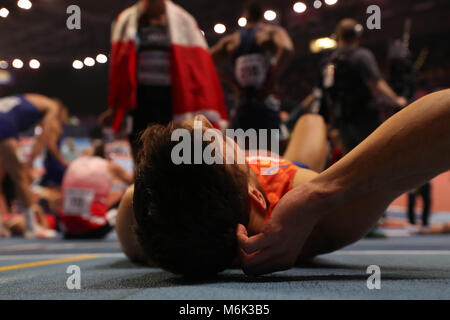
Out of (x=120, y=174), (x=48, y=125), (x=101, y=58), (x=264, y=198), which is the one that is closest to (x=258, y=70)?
(x=101, y=58)

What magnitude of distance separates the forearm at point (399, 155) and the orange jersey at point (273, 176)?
0.50ft

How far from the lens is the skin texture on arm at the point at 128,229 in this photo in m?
1.04

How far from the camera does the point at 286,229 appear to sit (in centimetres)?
73

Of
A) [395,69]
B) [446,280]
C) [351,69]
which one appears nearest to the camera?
[446,280]

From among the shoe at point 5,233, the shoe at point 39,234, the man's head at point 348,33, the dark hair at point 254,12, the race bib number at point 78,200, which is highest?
the dark hair at point 254,12

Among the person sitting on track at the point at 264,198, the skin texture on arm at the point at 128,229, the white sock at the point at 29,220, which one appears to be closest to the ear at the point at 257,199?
the person sitting on track at the point at 264,198

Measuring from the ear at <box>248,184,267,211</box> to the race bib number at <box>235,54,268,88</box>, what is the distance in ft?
4.98

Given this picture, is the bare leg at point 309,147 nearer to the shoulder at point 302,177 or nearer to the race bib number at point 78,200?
the shoulder at point 302,177

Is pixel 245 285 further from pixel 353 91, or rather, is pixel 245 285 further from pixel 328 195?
pixel 353 91

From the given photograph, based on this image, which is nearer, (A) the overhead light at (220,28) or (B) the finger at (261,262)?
(B) the finger at (261,262)

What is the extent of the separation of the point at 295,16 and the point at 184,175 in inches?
381
